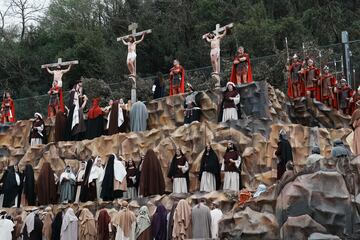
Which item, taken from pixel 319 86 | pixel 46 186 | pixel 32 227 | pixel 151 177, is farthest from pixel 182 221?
pixel 319 86

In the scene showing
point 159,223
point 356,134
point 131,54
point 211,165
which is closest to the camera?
point 356,134

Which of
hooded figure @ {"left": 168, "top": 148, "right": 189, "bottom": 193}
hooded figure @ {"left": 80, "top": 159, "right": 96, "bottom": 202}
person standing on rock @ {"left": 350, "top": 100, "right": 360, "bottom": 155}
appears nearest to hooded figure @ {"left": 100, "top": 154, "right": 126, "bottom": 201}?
hooded figure @ {"left": 80, "top": 159, "right": 96, "bottom": 202}

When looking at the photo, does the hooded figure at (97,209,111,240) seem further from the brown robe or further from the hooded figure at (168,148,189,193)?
the hooded figure at (168,148,189,193)

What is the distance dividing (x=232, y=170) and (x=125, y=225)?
9.57 feet

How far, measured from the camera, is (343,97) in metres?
22.2

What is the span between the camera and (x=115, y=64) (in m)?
35.7

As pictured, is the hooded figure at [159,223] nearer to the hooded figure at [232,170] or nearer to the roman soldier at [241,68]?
the hooded figure at [232,170]

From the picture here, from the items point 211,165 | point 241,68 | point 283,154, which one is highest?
point 241,68

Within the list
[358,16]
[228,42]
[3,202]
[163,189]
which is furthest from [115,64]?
[163,189]

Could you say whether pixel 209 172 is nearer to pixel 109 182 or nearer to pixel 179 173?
pixel 179 173

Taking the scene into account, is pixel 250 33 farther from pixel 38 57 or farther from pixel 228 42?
pixel 38 57

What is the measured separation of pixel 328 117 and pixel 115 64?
15.6 metres

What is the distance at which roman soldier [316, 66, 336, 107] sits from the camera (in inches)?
859

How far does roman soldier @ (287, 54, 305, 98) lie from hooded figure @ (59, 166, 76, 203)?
6.84 m
